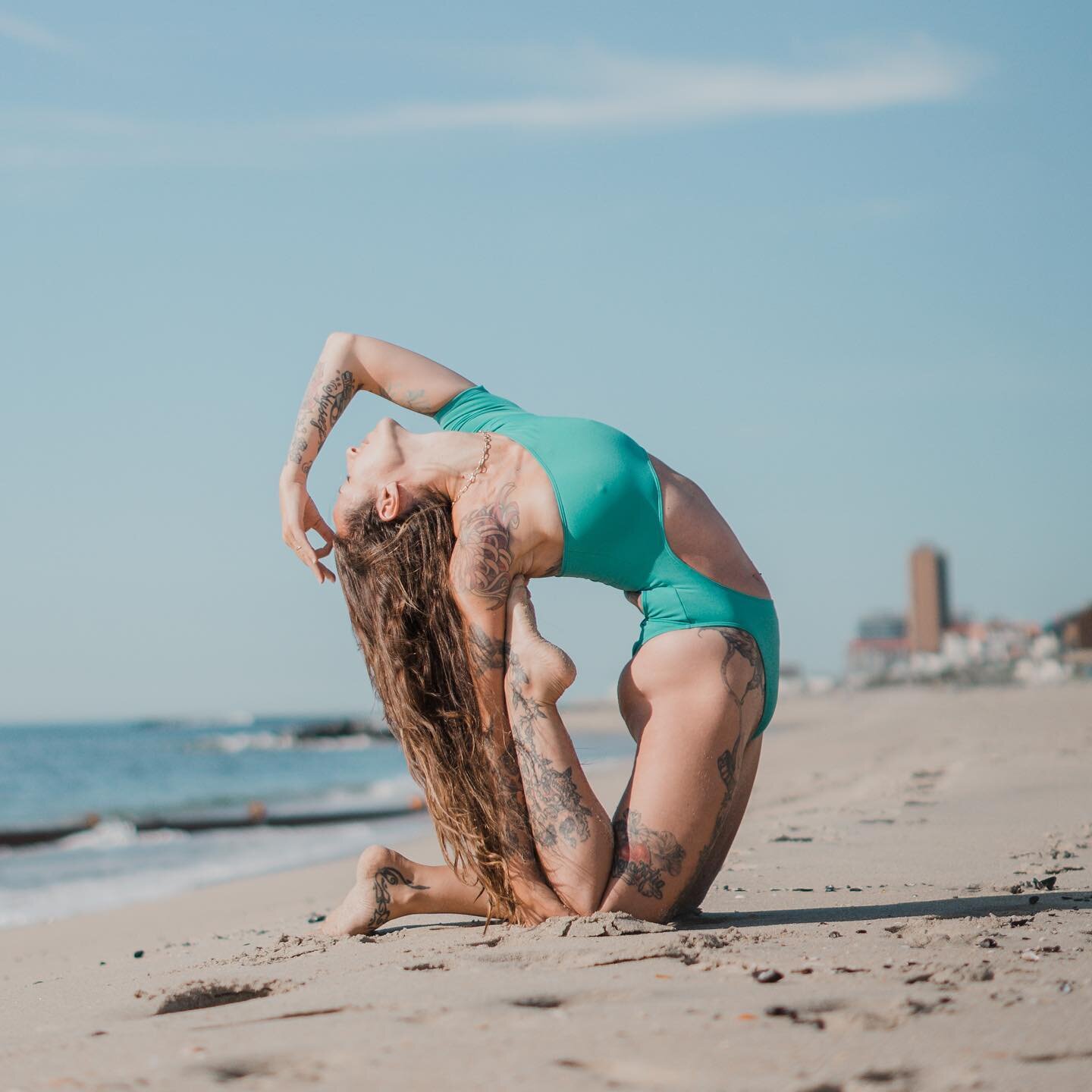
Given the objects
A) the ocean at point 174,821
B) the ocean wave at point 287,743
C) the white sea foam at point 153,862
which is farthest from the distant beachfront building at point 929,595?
the white sea foam at point 153,862

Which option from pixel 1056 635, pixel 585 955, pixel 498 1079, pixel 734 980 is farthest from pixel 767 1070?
pixel 1056 635

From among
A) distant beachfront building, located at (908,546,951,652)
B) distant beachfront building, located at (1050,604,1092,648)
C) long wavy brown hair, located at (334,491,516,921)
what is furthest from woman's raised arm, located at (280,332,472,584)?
distant beachfront building, located at (908,546,951,652)

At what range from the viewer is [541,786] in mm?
3430

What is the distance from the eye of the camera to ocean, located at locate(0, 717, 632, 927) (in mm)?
9938

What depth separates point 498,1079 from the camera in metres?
1.98

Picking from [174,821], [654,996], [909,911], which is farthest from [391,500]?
[174,821]

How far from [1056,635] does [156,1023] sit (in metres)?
89.2

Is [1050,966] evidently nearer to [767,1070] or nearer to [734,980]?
[734,980]

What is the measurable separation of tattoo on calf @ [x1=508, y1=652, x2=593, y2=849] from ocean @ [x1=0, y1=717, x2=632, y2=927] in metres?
0.75

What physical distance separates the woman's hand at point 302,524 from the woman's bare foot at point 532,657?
1.95ft

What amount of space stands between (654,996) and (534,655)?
112 cm

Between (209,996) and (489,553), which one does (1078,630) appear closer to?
(489,553)

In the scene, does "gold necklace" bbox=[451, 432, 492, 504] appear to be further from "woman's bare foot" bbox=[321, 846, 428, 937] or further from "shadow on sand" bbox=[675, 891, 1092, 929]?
"shadow on sand" bbox=[675, 891, 1092, 929]

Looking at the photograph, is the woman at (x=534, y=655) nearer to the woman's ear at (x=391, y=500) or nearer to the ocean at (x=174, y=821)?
the woman's ear at (x=391, y=500)
